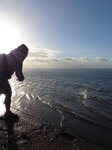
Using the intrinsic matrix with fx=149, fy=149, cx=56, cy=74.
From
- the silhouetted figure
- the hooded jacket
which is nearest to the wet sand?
the silhouetted figure

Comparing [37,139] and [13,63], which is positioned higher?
[13,63]

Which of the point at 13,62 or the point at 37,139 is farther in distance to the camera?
the point at 13,62

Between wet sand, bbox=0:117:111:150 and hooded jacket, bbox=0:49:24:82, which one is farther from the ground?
hooded jacket, bbox=0:49:24:82

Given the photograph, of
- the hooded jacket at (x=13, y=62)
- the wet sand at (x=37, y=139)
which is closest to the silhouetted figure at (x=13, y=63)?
the hooded jacket at (x=13, y=62)

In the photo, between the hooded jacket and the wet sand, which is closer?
the wet sand

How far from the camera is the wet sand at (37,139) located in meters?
4.86

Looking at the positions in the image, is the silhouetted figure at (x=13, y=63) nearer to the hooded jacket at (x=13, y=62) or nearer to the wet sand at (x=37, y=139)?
→ the hooded jacket at (x=13, y=62)

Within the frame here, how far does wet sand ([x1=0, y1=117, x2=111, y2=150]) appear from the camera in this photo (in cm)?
486

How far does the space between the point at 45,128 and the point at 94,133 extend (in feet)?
6.89

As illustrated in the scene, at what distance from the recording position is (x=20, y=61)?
5.91m

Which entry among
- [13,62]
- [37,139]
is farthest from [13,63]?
[37,139]

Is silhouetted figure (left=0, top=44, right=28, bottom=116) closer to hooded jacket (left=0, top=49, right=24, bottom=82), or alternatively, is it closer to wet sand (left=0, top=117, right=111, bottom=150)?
hooded jacket (left=0, top=49, right=24, bottom=82)

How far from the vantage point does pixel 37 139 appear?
→ 17.4 ft

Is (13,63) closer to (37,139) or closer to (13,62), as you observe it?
(13,62)
